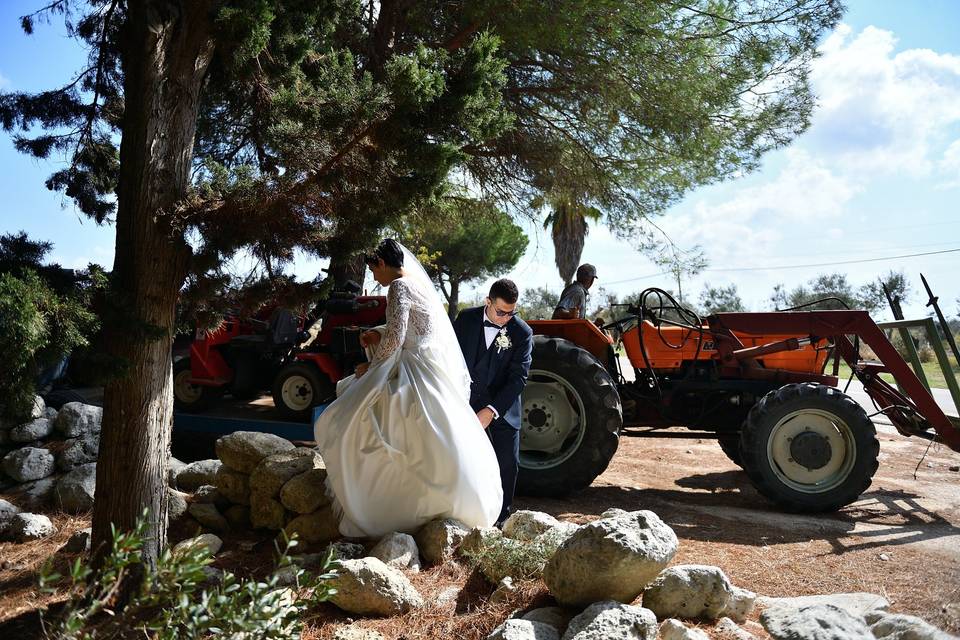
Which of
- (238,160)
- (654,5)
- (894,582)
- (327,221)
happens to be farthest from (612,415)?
(238,160)

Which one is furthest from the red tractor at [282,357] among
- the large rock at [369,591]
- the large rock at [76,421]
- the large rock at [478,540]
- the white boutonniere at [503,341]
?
the large rock at [369,591]

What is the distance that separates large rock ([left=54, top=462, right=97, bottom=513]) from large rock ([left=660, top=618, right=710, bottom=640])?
416 centimetres

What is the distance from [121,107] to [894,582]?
225 inches

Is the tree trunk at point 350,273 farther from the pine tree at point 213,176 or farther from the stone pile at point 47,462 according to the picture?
the pine tree at point 213,176

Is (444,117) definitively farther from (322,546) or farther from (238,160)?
(238,160)

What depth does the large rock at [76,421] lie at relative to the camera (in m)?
5.97

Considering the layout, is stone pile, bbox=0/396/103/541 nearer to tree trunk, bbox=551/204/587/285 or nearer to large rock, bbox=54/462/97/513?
large rock, bbox=54/462/97/513

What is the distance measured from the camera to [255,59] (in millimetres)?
4270

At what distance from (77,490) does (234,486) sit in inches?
50.1

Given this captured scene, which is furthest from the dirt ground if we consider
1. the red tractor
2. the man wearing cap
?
the red tractor

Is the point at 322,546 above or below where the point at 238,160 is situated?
below

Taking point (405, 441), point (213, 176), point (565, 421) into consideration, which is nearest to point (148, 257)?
point (213, 176)

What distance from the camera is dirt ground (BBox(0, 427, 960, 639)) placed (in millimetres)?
3377

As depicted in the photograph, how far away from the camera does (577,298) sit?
7438 millimetres
